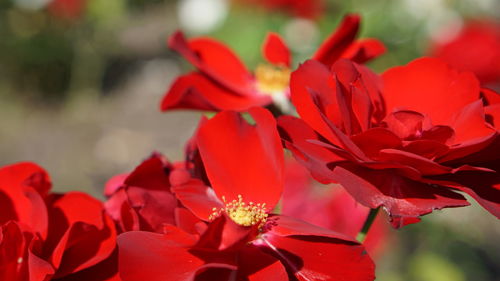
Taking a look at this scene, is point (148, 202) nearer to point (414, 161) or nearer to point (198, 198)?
point (198, 198)

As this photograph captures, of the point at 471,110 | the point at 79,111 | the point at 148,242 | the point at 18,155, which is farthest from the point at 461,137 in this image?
the point at 79,111

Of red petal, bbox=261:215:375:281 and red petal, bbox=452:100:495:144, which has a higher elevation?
red petal, bbox=452:100:495:144

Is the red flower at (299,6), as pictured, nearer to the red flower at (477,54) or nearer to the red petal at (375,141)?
the red flower at (477,54)

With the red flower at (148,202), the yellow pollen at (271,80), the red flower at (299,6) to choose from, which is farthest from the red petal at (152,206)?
the red flower at (299,6)

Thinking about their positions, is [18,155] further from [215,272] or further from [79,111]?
[215,272]

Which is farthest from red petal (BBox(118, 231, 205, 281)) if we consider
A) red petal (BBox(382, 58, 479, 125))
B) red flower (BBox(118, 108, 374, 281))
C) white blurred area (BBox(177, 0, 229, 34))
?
white blurred area (BBox(177, 0, 229, 34))

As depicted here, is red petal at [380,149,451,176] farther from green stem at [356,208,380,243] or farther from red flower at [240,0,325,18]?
red flower at [240,0,325,18]

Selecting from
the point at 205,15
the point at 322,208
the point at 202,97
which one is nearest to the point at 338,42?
the point at 202,97
